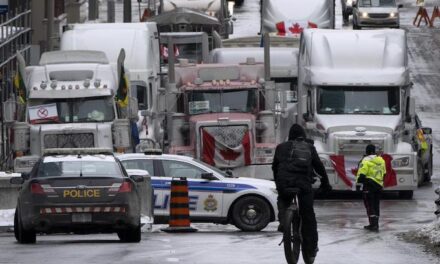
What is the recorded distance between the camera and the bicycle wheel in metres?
17.7

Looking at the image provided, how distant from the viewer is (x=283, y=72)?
40.5 m

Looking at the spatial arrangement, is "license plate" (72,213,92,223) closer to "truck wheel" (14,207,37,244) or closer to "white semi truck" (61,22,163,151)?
"truck wheel" (14,207,37,244)

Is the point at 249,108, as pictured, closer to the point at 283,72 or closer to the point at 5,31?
the point at 283,72

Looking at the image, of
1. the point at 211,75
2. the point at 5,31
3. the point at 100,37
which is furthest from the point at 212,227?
the point at 5,31

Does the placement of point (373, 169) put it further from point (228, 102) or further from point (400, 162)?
point (228, 102)

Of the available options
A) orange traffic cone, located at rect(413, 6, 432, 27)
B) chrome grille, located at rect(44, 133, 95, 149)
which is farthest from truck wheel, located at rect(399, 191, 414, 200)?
orange traffic cone, located at rect(413, 6, 432, 27)

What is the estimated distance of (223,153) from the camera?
3459cm

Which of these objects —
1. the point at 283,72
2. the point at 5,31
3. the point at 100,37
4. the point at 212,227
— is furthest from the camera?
the point at 5,31

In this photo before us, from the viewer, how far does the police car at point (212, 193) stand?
26531 mm

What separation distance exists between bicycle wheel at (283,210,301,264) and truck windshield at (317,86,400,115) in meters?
17.9

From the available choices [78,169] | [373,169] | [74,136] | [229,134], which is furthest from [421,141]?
[78,169]

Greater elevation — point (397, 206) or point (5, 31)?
point (5, 31)

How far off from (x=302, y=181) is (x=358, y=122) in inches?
689

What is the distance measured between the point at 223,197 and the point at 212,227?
2.08 meters
